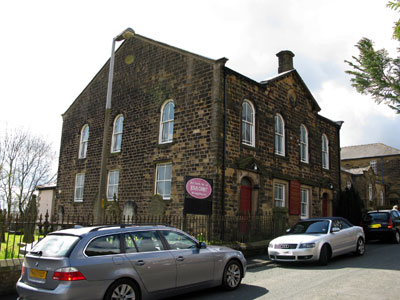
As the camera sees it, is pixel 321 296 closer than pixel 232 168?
Yes

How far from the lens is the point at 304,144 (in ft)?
71.0

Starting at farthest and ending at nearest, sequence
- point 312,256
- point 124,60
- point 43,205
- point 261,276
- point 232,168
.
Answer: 1. point 43,205
2. point 124,60
3. point 232,168
4. point 312,256
5. point 261,276

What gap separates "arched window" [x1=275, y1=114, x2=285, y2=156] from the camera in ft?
62.4

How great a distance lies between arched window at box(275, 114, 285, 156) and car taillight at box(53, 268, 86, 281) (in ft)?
47.7

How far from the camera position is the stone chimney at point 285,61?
2175 centimetres

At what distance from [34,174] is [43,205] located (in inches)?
559

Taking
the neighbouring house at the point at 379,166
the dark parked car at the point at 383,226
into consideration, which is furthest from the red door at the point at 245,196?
the neighbouring house at the point at 379,166

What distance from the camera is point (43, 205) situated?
2553 centimetres

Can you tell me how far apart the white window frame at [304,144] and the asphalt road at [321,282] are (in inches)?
399

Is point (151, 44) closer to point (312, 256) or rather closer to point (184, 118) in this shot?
point (184, 118)

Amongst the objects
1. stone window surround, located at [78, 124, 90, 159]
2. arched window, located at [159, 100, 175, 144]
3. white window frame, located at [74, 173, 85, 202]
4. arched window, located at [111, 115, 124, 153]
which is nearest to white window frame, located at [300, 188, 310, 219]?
arched window, located at [159, 100, 175, 144]

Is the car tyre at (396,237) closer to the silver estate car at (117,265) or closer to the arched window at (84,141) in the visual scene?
the silver estate car at (117,265)

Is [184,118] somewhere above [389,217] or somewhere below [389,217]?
above

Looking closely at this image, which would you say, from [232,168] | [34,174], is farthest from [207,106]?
[34,174]
